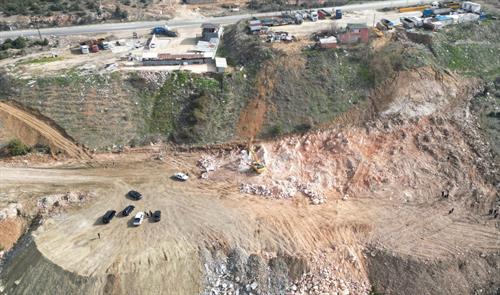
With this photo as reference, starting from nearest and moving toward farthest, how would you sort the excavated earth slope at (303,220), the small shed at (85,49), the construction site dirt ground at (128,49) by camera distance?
the excavated earth slope at (303,220) < the construction site dirt ground at (128,49) < the small shed at (85,49)

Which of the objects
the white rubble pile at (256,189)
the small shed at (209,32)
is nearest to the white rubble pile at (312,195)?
the white rubble pile at (256,189)

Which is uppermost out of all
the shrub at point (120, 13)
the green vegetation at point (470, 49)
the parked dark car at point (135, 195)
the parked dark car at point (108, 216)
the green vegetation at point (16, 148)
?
the shrub at point (120, 13)

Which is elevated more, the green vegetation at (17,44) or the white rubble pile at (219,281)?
the green vegetation at (17,44)

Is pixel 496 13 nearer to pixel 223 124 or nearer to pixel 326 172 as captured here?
pixel 326 172

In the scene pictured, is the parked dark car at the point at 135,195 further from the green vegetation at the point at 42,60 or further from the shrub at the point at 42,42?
the shrub at the point at 42,42

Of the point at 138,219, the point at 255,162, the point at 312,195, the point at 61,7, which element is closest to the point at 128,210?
the point at 138,219

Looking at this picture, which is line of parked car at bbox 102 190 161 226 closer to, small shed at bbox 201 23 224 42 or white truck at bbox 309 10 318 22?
small shed at bbox 201 23 224 42

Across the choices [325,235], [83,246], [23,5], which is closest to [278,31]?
[325,235]
